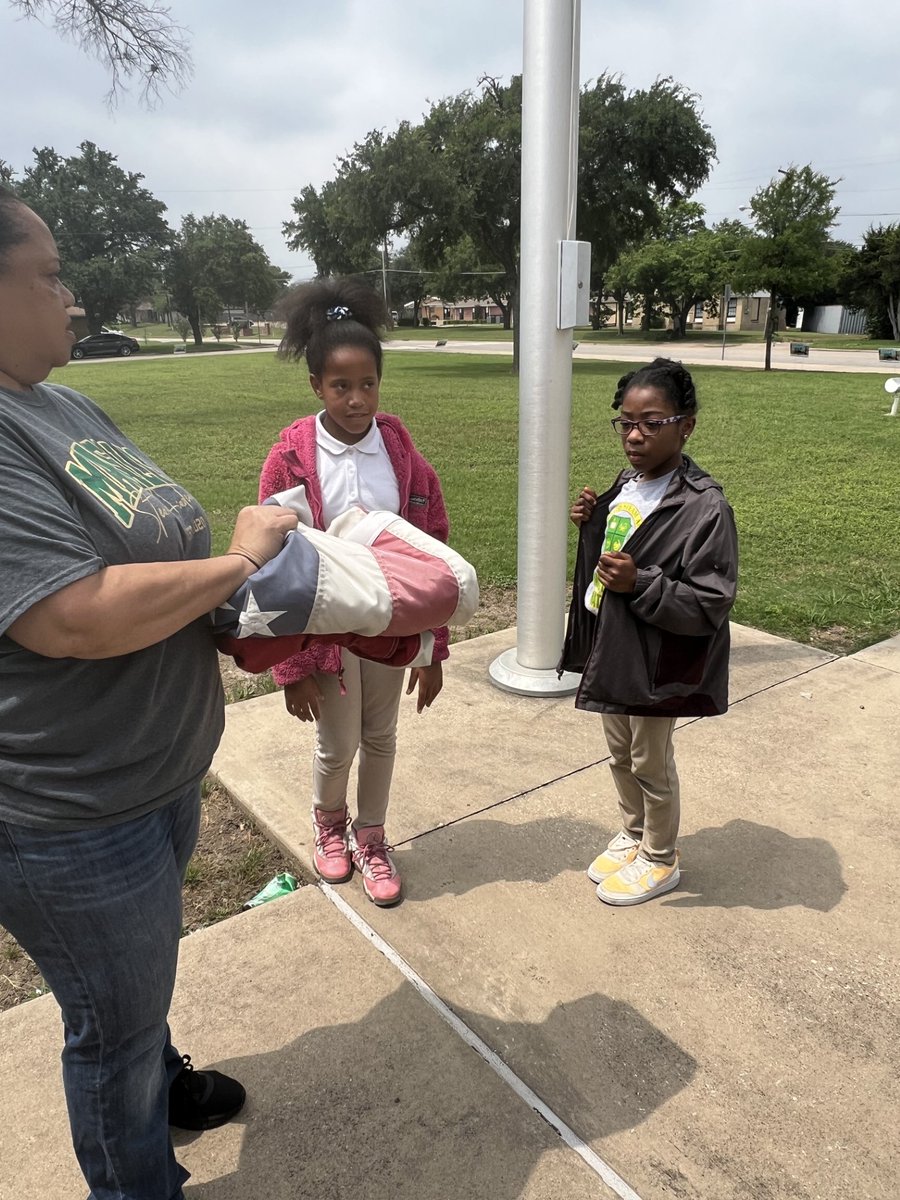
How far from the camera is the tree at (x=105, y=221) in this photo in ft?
200

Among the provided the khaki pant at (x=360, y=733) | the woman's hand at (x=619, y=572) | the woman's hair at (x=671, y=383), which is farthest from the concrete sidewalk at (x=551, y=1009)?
the woman's hair at (x=671, y=383)

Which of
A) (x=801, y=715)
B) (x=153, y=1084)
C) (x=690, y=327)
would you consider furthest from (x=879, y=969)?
(x=690, y=327)

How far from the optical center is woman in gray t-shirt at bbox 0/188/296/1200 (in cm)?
119

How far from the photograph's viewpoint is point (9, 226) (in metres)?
1.27

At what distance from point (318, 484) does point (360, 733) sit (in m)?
0.78

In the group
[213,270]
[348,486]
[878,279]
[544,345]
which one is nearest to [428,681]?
[348,486]

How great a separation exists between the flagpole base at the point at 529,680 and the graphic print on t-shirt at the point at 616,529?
4.85 ft

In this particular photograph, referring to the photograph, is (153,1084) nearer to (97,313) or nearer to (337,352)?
(337,352)

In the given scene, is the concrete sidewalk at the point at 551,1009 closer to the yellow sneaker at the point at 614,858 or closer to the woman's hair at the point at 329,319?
the yellow sneaker at the point at 614,858

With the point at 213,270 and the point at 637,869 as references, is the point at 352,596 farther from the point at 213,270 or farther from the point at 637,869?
the point at 213,270

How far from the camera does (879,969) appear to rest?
234 centimetres

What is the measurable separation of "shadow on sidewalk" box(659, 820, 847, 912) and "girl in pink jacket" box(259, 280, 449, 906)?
3.25 feet

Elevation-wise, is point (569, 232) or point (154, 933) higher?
point (569, 232)

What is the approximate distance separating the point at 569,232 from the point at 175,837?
318 centimetres
